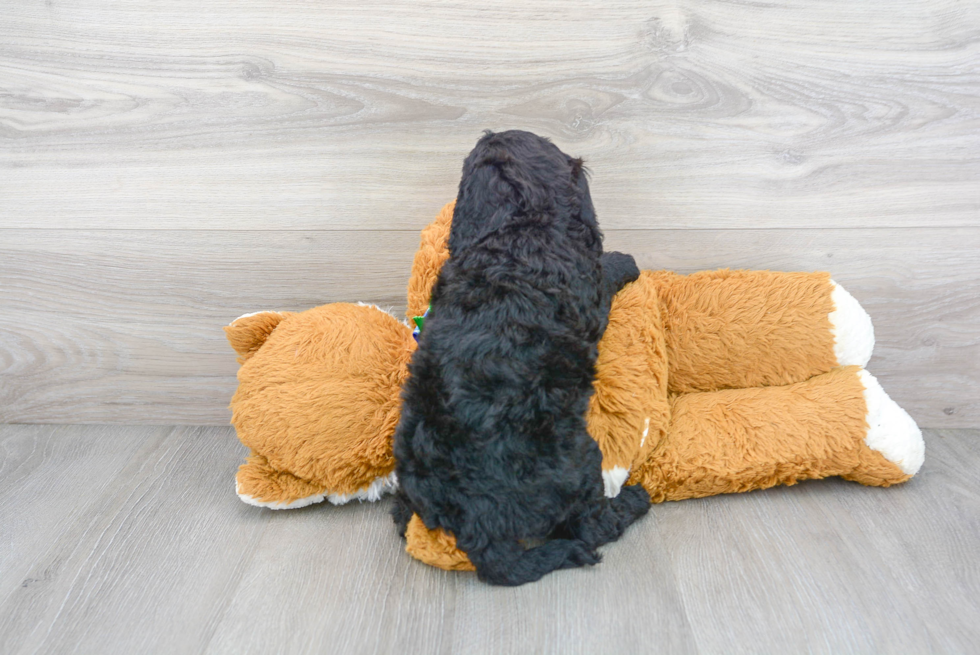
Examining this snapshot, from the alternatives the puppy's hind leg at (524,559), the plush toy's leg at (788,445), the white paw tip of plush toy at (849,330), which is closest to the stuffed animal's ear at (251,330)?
the puppy's hind leg at (524,559)

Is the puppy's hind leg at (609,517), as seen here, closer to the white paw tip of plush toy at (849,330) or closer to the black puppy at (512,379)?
the black puppy at (512,379)

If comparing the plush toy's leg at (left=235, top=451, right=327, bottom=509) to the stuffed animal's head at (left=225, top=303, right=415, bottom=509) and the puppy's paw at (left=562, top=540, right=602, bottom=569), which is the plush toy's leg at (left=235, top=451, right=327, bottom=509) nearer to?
the stuffed animal's head at (left=225, top=303, right=415, bottom=509)

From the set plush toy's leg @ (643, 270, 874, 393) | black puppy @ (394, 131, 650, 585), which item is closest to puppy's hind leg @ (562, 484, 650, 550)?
black puppy @ (394, 131, 650, 585)

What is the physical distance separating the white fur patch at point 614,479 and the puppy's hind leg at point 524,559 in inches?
3.7

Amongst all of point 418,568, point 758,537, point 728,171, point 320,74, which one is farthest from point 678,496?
point 320,74

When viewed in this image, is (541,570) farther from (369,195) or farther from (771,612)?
(369,195)

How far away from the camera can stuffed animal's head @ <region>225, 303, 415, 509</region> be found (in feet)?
3.09

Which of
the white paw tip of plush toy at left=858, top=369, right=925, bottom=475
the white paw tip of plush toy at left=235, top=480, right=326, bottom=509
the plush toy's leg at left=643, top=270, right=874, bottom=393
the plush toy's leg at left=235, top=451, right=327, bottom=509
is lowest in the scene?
the white paw tip of plush toy at left=235, top=480, right=326, bottom=509

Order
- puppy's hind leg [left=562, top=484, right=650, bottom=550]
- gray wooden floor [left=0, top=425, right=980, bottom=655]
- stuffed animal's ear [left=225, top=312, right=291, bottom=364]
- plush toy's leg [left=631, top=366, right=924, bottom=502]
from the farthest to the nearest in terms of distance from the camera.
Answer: stuffed animal's ear [left=225, top=312, right=291, bottom=364]
plush toy's leg [left=631, top=366, right=924, bottom=502]
puppy's hind leg [left=562, top=484, right=650, bottom=550]
gray wooden floor [left=0, top=425, right=980, bottom=655]

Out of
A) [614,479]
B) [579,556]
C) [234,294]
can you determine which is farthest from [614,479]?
[234,294]

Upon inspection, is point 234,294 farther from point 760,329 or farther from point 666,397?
point 760,329

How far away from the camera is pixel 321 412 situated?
3.08 feet

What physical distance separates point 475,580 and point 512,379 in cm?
26

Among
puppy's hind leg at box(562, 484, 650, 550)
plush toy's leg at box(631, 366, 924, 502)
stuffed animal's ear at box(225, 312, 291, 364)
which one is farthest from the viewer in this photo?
stuffed animal's ear at box(225, 312, 291, 364)
